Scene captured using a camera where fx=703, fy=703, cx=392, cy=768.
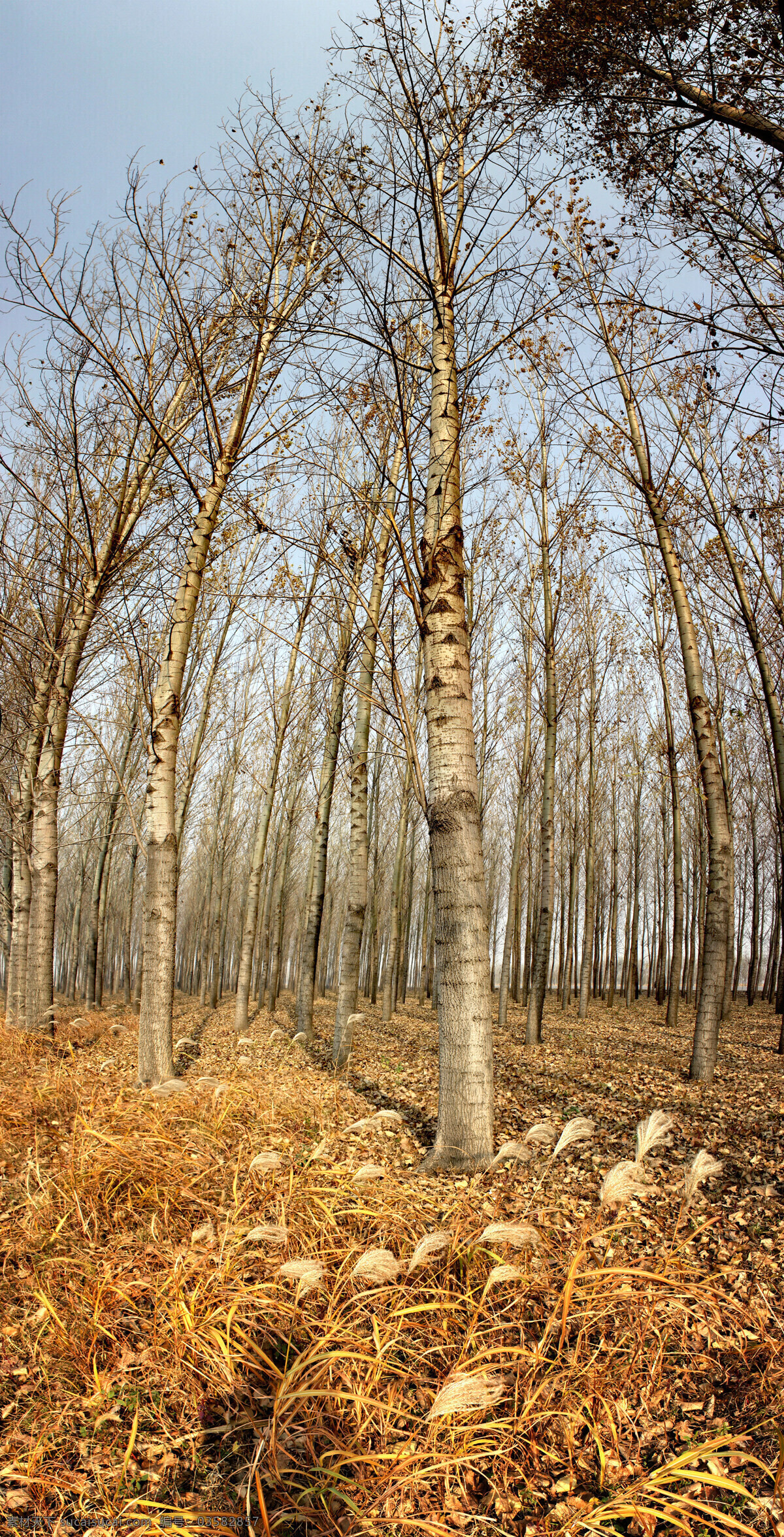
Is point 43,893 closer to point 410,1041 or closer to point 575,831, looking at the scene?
point 410,1041

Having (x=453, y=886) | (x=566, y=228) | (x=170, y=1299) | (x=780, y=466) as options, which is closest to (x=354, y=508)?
(x=566, y=228)

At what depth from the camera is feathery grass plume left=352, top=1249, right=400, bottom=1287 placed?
218 cm

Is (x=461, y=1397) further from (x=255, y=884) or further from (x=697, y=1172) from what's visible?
(x=255, y=884)

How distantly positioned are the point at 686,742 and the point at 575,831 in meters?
3.45

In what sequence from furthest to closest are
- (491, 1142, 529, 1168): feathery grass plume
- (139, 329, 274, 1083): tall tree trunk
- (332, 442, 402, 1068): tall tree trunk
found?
(332, 442, 402, 1068): tall tree trunk → (139, 329, 274, 1083): tall tree trunk → (491, 1142, 529, 1168): feathery grass plume

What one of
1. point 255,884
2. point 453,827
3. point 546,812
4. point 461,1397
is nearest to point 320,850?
point 255,884

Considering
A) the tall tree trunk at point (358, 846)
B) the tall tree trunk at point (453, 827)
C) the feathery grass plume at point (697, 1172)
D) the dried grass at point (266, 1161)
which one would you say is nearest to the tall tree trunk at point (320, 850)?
the tall tree trunk at point (358, 846)

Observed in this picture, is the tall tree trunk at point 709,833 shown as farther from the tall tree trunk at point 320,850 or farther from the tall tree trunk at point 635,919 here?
the tall tree trunk at point 635,919

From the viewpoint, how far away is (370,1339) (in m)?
2.29

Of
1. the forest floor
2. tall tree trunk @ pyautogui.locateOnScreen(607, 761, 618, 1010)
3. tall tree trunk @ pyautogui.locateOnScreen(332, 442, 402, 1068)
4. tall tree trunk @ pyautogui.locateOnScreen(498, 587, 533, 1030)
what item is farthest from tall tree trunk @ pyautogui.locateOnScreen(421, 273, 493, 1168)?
tall tree trunk @ pyautogui.locateOnScreen(607, 761, 618, 1010)

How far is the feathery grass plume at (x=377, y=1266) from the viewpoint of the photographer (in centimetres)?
218

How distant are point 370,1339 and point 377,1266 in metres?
0.32

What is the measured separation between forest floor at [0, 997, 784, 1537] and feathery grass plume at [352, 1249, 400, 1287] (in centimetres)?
1

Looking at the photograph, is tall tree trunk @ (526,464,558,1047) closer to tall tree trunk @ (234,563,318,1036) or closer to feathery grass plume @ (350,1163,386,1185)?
tall tree trunk @ (234,563,318,1036)
